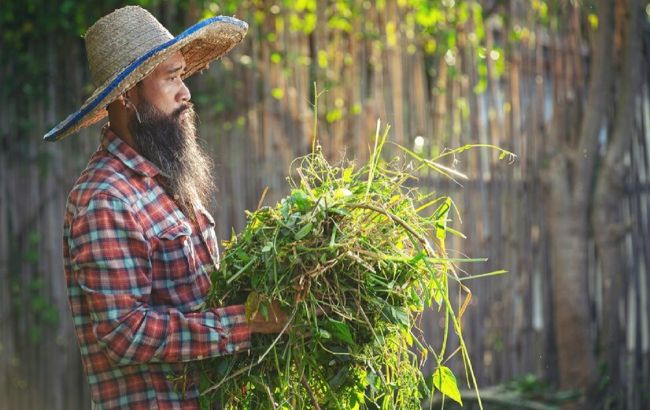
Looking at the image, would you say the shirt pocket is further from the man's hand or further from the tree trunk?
the tree trunk

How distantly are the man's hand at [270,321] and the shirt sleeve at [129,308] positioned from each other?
0.08ft

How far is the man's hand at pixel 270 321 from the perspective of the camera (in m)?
2.58

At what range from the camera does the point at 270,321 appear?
102 inches

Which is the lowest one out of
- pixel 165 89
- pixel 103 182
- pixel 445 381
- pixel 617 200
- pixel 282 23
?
pixel 445 381

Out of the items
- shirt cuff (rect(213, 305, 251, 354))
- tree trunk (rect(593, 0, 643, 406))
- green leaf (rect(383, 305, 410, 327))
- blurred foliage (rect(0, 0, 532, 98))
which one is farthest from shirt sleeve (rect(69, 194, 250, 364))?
tree trunk (rect(593, 0, 643, 406))

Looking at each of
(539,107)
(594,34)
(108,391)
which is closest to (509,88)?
(539,107)

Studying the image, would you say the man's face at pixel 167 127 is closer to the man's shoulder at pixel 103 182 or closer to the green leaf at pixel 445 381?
the man's shoulder at pixel 103 182

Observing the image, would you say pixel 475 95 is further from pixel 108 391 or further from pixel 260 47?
pixel 108 391

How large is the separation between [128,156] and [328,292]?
71cm

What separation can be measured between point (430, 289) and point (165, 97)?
96 cm

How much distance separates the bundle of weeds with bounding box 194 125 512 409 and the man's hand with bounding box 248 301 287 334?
0.02 metres

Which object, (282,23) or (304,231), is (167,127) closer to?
(304,231)

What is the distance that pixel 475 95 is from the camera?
5926mm

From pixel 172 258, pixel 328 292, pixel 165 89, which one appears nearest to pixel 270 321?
pixel 328 292
